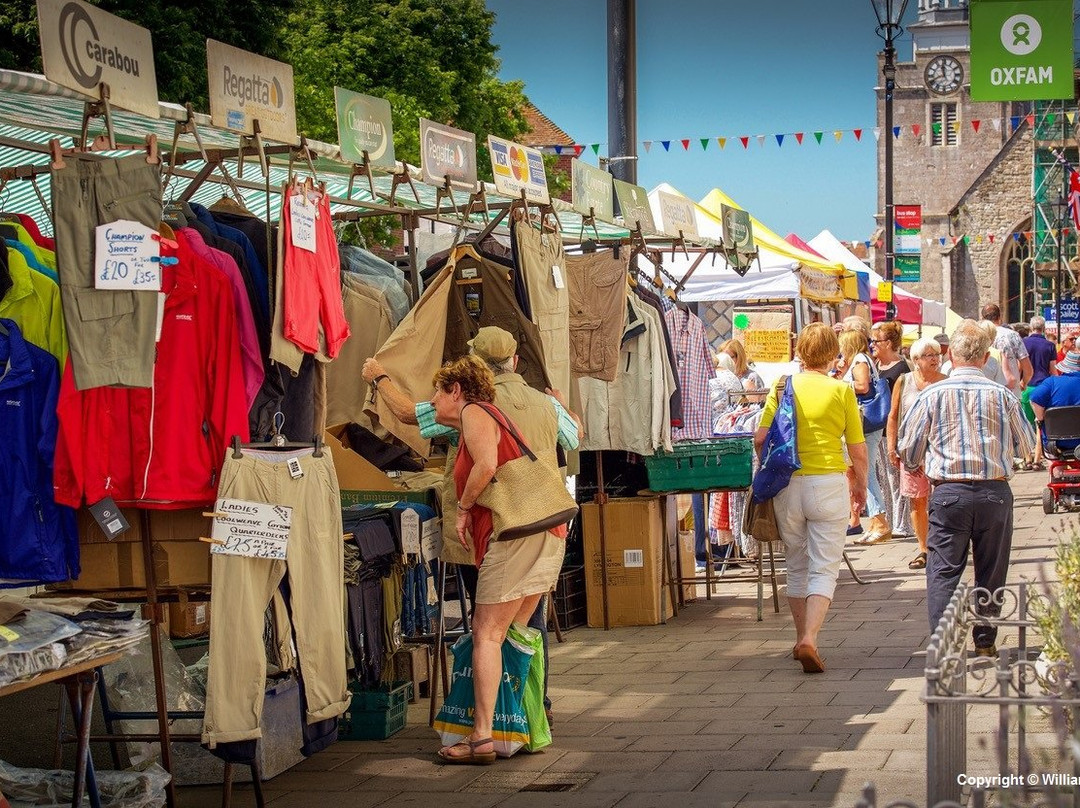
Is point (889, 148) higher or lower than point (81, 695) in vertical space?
higher

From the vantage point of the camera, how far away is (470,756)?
257 inches

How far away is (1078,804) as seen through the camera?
359 centimetres

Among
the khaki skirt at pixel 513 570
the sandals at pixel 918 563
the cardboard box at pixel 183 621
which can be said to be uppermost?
the khaki skirt at pixel 513 570

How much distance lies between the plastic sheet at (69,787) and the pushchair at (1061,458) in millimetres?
10784

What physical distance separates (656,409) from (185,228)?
453 centimetres

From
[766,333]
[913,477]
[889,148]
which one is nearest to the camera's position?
[913,477]

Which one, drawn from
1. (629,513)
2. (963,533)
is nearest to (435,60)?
(629,513)

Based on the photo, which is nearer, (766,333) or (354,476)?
(354,476)

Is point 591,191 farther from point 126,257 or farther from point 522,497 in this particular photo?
point 126,257

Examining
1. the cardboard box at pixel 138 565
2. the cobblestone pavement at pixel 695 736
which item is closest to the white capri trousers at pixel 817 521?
the cobblestone pavement at pixel 695 736

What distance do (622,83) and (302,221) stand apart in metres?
5.09

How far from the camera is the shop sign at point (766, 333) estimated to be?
59.9 feet

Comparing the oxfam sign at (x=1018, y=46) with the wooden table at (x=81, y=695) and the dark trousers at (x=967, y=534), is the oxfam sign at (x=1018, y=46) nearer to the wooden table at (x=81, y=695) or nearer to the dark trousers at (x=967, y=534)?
the dark trousers at (x=967, y=534)

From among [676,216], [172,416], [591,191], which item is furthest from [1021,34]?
[172,416]
